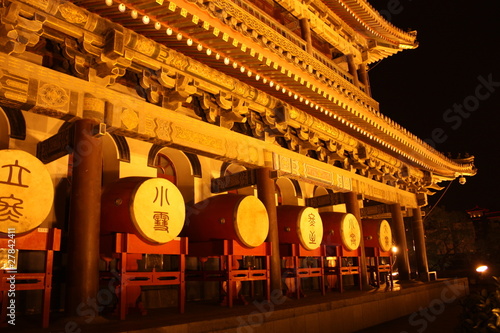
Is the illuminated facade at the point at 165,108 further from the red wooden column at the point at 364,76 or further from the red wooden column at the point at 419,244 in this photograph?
the red wooden column at the point at 419,244

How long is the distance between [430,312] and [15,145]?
9.89 meters

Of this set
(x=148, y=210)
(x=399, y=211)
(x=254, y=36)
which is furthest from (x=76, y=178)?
(x=399, y=211)

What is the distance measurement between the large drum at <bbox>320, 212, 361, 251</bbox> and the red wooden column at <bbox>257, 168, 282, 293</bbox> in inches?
82.4

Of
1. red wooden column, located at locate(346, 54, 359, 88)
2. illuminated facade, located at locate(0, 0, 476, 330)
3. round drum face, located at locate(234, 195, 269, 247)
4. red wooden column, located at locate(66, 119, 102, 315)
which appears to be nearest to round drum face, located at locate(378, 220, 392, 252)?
illuminated facade, located at locate(0, 0, 476, 330)

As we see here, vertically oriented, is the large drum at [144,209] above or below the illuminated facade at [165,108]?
below

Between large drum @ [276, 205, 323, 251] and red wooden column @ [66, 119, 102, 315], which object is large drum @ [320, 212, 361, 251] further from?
red wooden column @ [66, 119, 102, 315]

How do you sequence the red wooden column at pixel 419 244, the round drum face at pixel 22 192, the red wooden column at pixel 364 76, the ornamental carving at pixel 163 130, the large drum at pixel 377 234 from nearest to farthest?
the round drum face at pixel 22 192 → the ornamental carving at pixel 163 130 → the large drum at pixel 377 234 → the red wooden column at pixel 364 76 → the red wooden column at pixel 419 244

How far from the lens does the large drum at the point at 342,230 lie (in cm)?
898

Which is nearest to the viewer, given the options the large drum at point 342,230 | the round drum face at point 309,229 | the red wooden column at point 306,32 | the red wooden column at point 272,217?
the red wooden column at point 272,217

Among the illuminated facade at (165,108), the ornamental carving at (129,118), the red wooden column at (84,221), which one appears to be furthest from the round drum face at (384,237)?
the red wooden column at (84,221)

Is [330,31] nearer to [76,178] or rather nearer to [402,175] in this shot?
[402,175]

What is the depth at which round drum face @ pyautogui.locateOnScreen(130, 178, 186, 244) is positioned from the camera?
4988 mm

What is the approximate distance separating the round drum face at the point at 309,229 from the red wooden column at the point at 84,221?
13.5 feet

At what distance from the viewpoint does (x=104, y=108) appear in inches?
209
